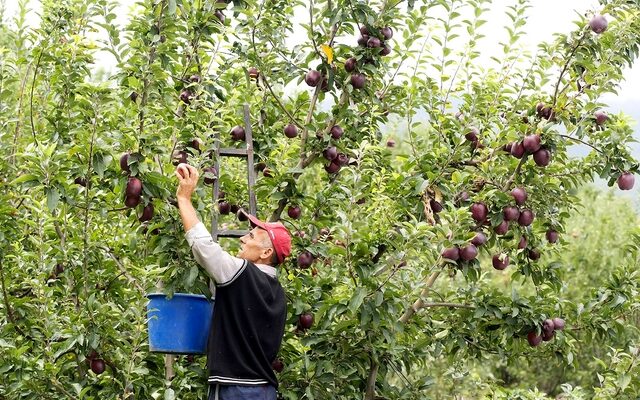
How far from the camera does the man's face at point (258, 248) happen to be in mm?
4477

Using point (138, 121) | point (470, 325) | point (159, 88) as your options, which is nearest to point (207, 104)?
point (159, 88)

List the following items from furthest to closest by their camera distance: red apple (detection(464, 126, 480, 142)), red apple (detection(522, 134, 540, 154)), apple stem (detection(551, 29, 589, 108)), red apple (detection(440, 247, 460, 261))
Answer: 1. red apple (detection(464, 126, 480, 142))
2. apple stem (detection(551, 29, 589, 108))
3. red apple (detection(522, 134, 540, 154))
4. red apple (detection(440, 247, 460, 261))

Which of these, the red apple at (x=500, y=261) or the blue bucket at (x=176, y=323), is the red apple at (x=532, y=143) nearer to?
the red apple at (x=500, y=261)

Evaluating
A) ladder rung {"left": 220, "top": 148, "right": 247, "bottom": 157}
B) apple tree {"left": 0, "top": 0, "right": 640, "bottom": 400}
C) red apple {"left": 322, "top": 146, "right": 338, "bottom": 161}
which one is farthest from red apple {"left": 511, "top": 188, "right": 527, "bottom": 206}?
ladder rung {"left": 220, "top": 148, "right": 247, "bottom": 157}

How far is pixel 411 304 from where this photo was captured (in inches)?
203

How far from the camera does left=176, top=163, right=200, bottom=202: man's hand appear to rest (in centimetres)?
417

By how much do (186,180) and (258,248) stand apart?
0.49 metres

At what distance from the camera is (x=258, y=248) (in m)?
4.47

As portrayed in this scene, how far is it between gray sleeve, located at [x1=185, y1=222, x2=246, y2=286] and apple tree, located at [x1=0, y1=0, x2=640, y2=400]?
176 millimetres

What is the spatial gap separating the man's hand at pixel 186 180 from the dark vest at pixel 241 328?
37 centimetres

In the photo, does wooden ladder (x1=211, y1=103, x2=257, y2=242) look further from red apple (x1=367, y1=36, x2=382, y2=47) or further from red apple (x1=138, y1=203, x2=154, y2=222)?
red apple (x1=367, y1=36, x2=382, y2=47)

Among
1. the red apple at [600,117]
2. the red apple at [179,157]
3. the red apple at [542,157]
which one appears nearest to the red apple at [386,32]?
the red apple at [542,157]

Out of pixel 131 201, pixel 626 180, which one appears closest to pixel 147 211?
pixel 131 201

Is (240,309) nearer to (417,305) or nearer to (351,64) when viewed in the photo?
(417,305)
